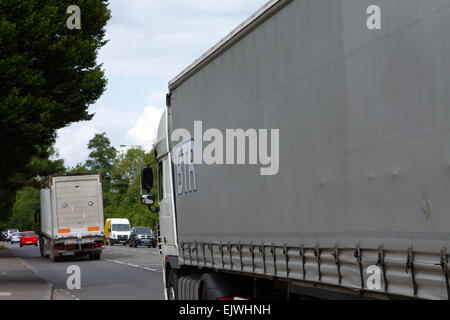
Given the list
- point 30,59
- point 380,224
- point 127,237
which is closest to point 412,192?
point 380,224

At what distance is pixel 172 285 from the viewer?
45.1 feet

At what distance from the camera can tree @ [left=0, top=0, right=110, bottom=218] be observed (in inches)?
893

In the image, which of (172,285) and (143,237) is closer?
(172,285)

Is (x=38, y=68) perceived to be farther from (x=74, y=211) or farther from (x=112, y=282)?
(x=74, y=211)

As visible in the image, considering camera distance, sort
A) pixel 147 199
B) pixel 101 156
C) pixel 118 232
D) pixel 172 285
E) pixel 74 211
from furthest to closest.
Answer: pixel 101 156 → pixel 118 232 → pixel 74 211 → pixel 147 199 → pixel 172 285

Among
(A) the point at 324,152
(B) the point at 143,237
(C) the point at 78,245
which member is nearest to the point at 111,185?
(B) the point at 143,237

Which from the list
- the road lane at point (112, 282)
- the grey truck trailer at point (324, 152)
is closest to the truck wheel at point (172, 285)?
the grey truck trailer at point (324, 152)

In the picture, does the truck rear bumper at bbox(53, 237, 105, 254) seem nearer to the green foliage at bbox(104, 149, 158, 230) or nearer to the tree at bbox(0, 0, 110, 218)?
the tree at bbox(0, 0, 110, 218)

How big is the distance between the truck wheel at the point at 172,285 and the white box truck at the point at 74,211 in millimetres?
23078

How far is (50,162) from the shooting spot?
72.4 metres

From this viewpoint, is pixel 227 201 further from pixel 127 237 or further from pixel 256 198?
pixel 127 237

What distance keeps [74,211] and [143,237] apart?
2415cm

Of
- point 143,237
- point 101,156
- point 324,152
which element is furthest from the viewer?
point 101,156

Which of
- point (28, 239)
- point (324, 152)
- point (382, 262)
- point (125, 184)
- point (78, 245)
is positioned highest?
point (125, 184)
